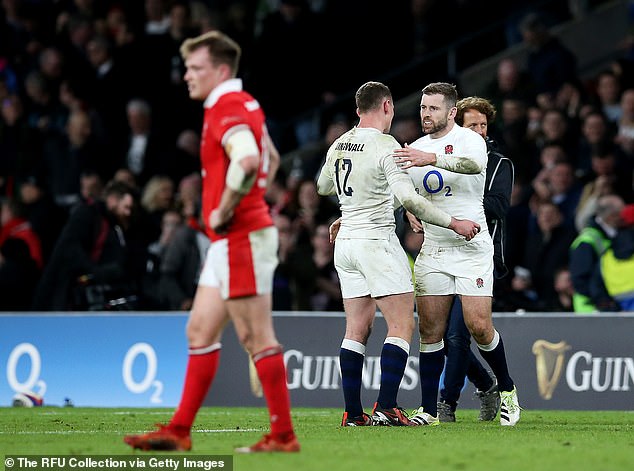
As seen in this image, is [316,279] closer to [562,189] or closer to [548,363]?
[562,189]

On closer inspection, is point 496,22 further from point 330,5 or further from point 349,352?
point 349,352

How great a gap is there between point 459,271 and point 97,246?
238 inches

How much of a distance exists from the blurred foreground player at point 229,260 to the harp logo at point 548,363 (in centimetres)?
597

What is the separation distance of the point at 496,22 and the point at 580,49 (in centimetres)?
158

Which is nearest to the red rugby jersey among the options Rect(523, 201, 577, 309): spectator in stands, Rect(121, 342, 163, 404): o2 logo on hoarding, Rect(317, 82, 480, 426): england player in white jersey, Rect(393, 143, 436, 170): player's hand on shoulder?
Rect(393, 143, 436, 170): player's hand on shoulder

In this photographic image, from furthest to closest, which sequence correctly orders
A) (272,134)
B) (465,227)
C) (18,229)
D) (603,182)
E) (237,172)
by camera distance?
(272,134) < (18,229) < (603,182) < (465,227) < (237,172)

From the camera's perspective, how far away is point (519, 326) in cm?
1313

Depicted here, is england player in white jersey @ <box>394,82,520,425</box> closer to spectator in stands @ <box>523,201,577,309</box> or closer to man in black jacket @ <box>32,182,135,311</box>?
spectator in stands @ <box>523,201,577,309</box>

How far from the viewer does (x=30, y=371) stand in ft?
46.5

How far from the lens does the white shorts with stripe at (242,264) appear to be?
24.3 feet

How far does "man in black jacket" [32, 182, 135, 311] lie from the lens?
48.2 feet

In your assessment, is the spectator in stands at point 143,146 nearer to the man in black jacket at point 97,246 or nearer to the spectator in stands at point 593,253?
the man in black jacket at point 97,246

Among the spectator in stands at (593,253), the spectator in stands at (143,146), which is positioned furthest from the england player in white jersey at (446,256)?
the spectator in stands at (143,146)

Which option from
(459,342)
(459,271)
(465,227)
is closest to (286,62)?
(459,342)
